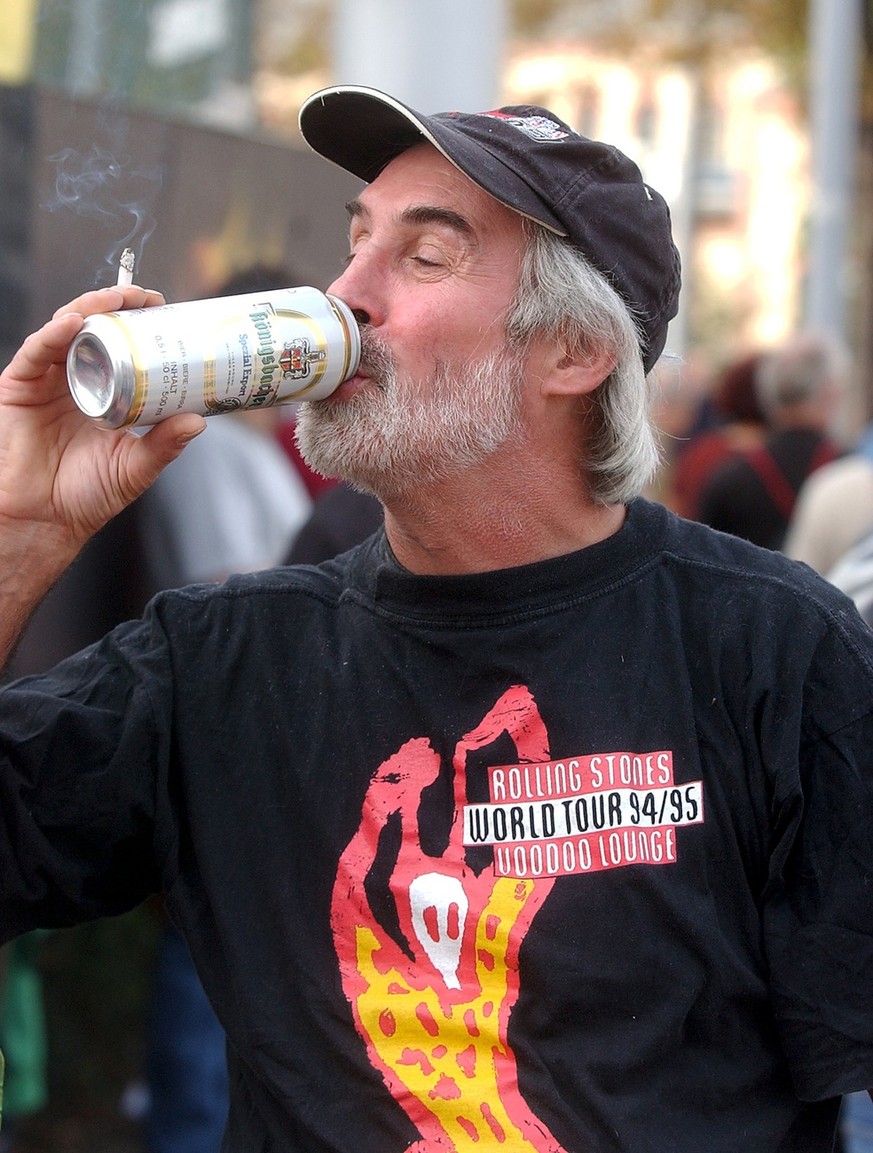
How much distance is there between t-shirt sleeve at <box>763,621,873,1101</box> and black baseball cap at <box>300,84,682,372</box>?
0.59m

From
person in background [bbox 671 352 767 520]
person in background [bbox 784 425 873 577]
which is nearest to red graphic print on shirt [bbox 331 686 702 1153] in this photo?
person in background [bbox 784 425 873 577]

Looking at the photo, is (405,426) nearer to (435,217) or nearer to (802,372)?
(435,217)

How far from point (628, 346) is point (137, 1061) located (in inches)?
152

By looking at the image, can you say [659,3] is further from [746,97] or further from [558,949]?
[558,949]

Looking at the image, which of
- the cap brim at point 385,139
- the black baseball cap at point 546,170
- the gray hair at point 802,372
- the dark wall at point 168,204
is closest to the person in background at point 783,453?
the gray hair at point 802,372

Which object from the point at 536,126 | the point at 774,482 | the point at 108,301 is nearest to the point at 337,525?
the point at 536,126

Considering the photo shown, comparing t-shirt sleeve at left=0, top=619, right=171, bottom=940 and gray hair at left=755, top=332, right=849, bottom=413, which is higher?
gray hair at left=755, top=332, right=849, bottom=413

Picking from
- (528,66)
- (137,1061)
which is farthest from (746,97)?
(137,1061)

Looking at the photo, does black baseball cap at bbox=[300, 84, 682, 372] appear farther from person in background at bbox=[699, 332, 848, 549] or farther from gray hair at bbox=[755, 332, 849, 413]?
gray hair at bbox=[755, 332, 849, 413]

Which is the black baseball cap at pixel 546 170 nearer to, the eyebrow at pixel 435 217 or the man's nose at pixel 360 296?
the eyebrow at pixel 435 217

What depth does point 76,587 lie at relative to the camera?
3730 mm

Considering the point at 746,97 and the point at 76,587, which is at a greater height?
the point at 746,97

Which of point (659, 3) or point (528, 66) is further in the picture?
point (528, 66)

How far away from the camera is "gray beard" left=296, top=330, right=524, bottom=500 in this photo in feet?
6.53
